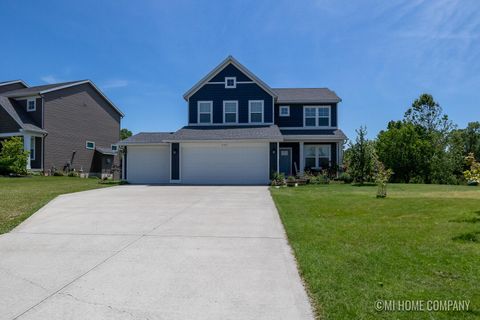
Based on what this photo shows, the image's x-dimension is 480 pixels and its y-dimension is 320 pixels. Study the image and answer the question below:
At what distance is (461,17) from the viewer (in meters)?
10.5

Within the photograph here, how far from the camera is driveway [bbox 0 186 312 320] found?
3236 mm

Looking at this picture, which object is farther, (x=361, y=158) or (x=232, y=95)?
(x=232, y=95)

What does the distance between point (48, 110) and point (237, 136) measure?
1726 centimetres

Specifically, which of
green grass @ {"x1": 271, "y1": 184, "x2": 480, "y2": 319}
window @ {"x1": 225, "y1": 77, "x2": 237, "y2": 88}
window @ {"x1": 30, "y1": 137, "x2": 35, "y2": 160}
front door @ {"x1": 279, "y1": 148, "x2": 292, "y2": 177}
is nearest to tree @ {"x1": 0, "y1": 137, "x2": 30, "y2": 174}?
window @ {"x1": 30, "y1": 137, "x2": 35, "y2": 160}

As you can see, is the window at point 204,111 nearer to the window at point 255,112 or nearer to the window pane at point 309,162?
the window at point 255,112

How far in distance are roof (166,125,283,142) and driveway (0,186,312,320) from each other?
11.7 meters

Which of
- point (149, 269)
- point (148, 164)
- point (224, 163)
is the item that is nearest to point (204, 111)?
point (224, 163)

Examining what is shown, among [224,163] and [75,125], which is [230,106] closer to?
[224,163]

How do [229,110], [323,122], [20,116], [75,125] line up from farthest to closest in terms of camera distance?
[75,125], [20,116], [323,122], [229,110]

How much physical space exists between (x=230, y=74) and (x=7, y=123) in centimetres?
1847

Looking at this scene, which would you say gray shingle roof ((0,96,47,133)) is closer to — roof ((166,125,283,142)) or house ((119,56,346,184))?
house ((119,56,346,184))

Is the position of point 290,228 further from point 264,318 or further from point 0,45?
point 0,45

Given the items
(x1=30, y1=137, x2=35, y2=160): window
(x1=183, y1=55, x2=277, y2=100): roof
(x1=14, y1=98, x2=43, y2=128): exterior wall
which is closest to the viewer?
(x1=183, y1=55, x2=277, y2=100): roof

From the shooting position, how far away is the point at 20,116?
25797 millimetres
